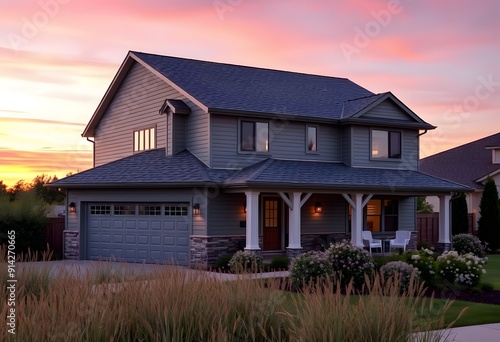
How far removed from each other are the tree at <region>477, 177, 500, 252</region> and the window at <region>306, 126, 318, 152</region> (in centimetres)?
1043

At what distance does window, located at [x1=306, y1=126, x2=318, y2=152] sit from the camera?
24.7 metres

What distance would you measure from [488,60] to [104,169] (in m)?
13.7

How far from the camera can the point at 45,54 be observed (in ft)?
62.4

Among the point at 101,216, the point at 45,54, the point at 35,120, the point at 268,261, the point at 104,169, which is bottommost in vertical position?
the point at 268,261

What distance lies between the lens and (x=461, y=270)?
14836 millimetres

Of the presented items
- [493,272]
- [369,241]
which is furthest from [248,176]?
[493,272]

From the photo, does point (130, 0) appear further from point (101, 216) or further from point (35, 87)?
point (101, 216)

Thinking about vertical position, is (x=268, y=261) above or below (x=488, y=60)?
below

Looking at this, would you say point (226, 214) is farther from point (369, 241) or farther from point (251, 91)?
point (369, 241)

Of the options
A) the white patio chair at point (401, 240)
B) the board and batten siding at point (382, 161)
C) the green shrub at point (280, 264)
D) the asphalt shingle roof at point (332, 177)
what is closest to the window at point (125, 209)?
the asphalt shingle roof at point (332, 177)

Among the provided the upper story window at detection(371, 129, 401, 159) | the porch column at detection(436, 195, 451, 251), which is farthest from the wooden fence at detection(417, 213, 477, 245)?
the upper story window at detection(371, 129, 401, 159)

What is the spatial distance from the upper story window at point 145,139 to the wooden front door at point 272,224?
202 inches

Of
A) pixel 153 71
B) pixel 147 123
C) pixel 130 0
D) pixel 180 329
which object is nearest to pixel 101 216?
pixel 147 123

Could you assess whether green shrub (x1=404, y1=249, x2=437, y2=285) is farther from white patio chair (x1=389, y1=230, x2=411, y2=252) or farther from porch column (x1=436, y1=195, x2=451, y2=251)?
porch column (x1=436, y1=195, x2=451, y2=251)
